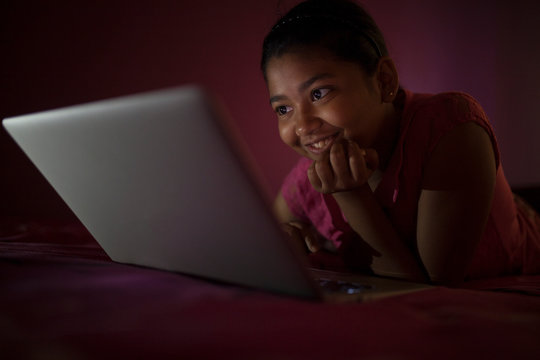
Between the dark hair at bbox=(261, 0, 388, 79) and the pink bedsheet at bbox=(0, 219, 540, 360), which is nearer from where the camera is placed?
the pink bedsheet at bbox=(0, 219, 540, 360)

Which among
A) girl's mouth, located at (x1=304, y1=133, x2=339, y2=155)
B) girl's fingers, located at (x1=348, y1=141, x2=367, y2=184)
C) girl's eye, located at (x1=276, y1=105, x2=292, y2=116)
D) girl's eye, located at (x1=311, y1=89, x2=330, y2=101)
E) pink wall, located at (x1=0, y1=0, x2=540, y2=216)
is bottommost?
girl's fingers, located at (x1=348, y1=141, x2=367, y2=184)

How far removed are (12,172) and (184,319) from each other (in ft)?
6.02

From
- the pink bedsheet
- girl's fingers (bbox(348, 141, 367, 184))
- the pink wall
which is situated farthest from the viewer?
the pink wall

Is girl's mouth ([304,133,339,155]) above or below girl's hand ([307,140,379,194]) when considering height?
above

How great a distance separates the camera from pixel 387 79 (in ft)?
3.33

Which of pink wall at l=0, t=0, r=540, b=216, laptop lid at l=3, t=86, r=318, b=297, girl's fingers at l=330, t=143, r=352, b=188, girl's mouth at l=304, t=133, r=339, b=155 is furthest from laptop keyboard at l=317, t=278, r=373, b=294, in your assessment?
pink wall at l=0, t=0, r=540, b=216

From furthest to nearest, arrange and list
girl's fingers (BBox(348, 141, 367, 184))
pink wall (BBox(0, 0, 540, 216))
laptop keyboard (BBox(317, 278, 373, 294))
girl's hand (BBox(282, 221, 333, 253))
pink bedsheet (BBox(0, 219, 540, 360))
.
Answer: pink wall (BBox(0, 0, 540, 216)) < girl's hand (BBox(282, 221, 333, 253)) < girl's fingers (BBox(348, 141, 367, 184)) < laptop keyboard (BBox(317, 278, 373, 294)) < pink bedsheet (BBox(0, 219, 540, 360))

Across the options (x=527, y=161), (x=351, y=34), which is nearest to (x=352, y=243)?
(x=351, y=34)

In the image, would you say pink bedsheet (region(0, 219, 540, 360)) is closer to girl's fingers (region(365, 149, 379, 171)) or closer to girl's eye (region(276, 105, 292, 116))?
A: girl's fingers (region(365, 149, 379, 171))

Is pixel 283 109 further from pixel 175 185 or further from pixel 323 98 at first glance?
pixel 175 185

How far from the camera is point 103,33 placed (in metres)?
1.97

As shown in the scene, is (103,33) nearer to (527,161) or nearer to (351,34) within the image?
(351,34)

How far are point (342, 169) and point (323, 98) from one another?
0.16 meters

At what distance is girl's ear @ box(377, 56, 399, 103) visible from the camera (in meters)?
1.00
